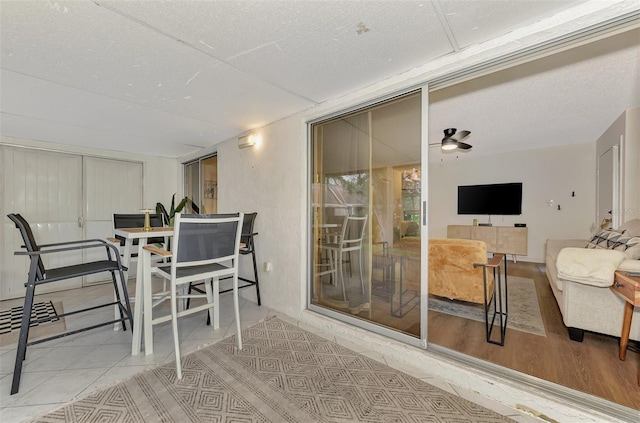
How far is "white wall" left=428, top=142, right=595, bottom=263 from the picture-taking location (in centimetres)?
486

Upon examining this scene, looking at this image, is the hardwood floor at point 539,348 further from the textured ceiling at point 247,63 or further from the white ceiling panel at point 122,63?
the white ceiling panel at point 122,63

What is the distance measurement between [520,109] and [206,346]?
14.0 ft

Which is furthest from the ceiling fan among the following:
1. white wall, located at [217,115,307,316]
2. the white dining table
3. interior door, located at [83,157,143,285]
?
interior door, located at [83,157,143,285]

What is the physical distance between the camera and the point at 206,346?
87.4 inches

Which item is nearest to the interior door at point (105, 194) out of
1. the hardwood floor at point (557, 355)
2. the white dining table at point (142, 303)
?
the white dining table at point (142, 303)

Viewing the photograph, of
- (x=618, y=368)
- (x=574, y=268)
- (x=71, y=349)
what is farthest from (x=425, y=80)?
(x=71, y=349)

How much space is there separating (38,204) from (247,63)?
4171 mm

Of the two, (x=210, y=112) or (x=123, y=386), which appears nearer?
(x=123, y=386)

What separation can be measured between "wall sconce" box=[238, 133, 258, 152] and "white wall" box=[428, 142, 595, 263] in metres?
3.82

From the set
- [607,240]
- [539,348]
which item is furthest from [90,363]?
[607,240]

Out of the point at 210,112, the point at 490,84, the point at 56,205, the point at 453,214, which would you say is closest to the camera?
the point at 490,84

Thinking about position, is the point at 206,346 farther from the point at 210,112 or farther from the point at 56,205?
the point at 56,205

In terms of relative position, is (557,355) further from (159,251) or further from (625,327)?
(159,251)

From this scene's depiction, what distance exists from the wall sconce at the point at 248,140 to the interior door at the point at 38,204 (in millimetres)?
2843
